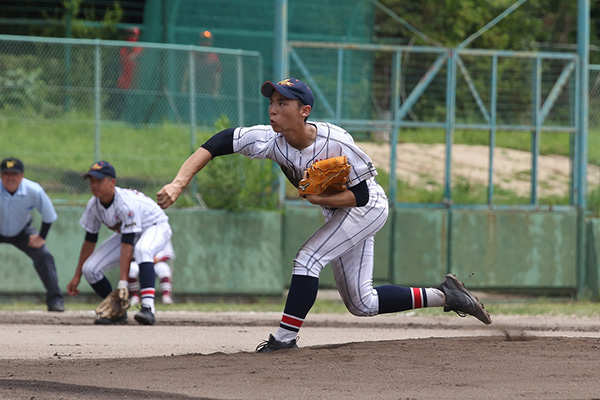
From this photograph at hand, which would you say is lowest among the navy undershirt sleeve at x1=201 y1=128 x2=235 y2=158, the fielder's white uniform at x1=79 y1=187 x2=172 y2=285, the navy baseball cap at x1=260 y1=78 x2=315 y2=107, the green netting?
the fielder's white uniform at x1=79 y1=187 x2=172 y2=285

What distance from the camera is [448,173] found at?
1345 cm

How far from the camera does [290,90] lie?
600 centimetres

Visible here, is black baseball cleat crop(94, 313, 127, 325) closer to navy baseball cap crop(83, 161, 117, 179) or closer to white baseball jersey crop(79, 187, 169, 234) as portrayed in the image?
white baseball jersey crop(79, 187, 169, 234)

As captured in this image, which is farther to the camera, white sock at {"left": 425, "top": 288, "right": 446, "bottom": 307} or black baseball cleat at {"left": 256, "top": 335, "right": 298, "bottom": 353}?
white sock at {"left": 425, "top": 288, "right": 446, "bottom": 307}

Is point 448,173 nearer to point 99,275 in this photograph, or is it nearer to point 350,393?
point 99,275

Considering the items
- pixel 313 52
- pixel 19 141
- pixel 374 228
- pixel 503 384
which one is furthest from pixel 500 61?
pixel 503 384

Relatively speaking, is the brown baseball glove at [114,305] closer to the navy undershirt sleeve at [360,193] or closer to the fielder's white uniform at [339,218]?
the fielder's white uniform at [339,218]

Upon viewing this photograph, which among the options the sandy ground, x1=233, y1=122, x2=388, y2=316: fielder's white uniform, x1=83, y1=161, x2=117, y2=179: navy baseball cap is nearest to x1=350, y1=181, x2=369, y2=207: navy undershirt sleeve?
x1=233, y1=122, x2=388, y2=316: fielder's white uniform

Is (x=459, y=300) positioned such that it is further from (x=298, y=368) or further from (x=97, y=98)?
(x=97, y=98)

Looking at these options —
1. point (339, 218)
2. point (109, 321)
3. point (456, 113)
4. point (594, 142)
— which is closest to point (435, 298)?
point (339, 218)

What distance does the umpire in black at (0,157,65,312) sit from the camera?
10.5 meters

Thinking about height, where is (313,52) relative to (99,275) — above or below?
above

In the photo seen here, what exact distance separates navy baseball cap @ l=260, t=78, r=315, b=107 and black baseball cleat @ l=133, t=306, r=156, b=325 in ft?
11.8

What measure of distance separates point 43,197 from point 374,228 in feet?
17.7
